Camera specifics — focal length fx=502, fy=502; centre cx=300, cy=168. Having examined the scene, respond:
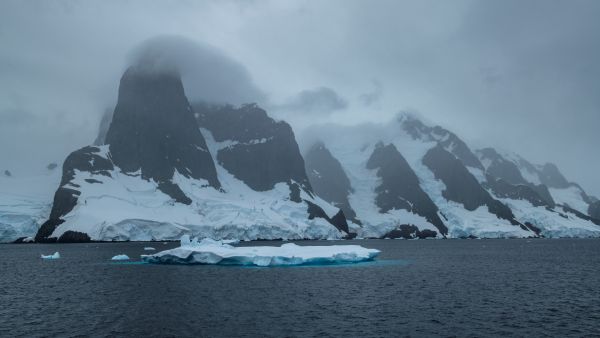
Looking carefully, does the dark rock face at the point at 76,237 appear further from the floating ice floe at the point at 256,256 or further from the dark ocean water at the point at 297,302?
the dark ocean water at the point at 297,302

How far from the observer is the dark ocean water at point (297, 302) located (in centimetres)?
4159

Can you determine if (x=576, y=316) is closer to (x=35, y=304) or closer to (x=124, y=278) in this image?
(x=35, y=304)

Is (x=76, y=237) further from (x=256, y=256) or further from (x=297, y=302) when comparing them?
(x=297, y=302)

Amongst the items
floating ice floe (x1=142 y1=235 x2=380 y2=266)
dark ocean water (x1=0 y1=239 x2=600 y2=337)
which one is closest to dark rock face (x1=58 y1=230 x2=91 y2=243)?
floating ice floe (x1=142 y1=235 x2=380 y2=266)

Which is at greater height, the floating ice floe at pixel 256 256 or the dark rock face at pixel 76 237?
the dark rock face at pixel 76 237

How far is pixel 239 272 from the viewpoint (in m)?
84.6

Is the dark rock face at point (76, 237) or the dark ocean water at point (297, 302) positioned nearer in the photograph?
the dark ocean water at point (297, 302)

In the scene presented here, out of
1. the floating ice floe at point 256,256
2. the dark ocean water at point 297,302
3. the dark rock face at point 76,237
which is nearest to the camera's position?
the dark ocean water at point 297,302

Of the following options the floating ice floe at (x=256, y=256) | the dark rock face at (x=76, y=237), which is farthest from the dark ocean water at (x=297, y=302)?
the dark rock face at (x=76, y=237)

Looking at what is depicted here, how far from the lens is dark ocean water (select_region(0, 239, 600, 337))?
4159 centimetres

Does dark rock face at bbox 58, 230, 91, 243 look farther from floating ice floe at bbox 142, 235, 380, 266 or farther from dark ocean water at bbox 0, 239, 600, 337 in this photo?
dark ocean water at bbox 0, 239, 600, 337

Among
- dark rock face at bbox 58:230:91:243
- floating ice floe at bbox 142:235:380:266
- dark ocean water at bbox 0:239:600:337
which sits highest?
dark rock face at bbox 58:230:91:243

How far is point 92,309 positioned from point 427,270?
58859 millimetres

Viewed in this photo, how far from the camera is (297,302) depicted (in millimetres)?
54406
